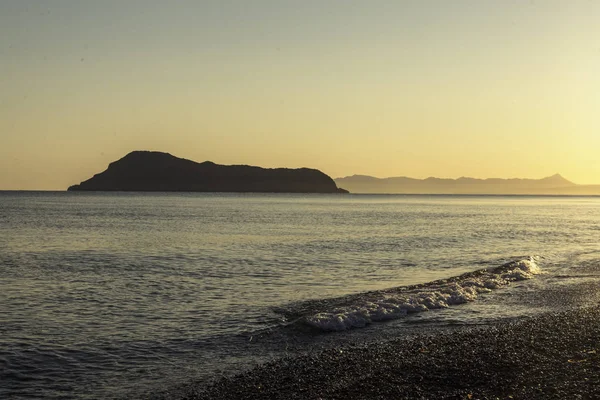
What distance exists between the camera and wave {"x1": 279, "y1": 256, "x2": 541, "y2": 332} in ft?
62.3

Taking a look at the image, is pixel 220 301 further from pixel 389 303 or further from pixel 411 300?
pixel 411 300

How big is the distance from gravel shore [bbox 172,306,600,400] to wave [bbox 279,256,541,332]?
271 cm

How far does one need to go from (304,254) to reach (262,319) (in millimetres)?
20769

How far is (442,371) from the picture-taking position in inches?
509

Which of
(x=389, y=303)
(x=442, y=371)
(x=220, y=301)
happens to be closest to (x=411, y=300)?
(x=389, y=303)

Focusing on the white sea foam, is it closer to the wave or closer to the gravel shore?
the wave

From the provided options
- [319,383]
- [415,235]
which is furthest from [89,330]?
[415,235]

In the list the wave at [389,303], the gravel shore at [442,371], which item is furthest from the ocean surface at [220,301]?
the gravel shore at [442,371]

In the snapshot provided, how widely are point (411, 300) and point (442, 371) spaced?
929 cm

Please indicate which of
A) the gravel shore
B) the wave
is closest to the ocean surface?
the wave

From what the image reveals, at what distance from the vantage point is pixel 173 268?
32938 mm

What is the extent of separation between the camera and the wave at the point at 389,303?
19.0 metres

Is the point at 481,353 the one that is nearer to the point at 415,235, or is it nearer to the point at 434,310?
the point at 434,310

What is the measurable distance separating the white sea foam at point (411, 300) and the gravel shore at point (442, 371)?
264 centimetres
